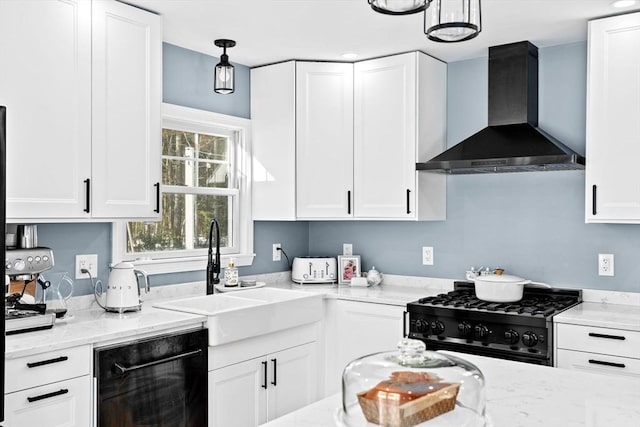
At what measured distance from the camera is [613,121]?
10.3 feet

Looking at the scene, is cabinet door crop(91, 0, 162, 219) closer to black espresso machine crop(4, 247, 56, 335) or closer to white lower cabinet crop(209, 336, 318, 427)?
black espresso machine crop(4, 247, 56, 335)

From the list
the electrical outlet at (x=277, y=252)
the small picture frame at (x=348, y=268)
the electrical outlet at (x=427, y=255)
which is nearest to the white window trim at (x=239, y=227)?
the electrical outlet at (x=277, y=252)

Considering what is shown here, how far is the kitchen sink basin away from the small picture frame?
0.57 metres

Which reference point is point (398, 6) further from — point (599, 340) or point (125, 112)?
point (599, 340)

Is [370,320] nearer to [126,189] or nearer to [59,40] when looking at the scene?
[126,189]

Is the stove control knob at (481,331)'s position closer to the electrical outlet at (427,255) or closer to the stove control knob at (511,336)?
the stove control knob at (511,336)

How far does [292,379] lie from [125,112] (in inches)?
Answer: 68.8

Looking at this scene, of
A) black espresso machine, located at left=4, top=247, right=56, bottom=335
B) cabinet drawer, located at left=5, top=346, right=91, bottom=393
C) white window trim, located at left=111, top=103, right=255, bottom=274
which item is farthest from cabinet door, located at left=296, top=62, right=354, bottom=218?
cabinet drawer, located at left=5, top=346, right=91, bottom=393

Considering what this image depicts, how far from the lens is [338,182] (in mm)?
3986


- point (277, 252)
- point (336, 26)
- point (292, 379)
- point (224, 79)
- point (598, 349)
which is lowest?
point (292, 379)

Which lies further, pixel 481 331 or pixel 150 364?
pixel 481 331

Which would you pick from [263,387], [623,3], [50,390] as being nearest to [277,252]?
[263,387]

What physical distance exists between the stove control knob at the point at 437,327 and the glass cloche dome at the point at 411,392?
204 centimetres

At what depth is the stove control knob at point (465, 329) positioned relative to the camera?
10.5ft
